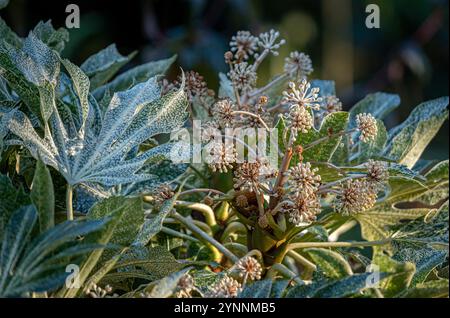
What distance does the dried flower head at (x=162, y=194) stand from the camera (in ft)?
1.44

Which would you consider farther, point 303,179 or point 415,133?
point 415,133

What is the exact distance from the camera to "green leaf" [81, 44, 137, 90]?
1.77ft

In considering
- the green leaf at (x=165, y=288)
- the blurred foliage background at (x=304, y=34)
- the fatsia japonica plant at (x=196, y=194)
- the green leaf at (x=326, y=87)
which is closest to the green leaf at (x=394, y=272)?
the fatsia japonica plant at (x=196, y=194)

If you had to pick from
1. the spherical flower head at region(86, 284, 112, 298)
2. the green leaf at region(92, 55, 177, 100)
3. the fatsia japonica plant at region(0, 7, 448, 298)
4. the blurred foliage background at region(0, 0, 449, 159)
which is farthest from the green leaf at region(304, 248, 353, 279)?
the blurred foliage background at region(0, 0, 449, 159)

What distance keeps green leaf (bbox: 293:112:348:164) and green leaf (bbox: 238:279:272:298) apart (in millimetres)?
107

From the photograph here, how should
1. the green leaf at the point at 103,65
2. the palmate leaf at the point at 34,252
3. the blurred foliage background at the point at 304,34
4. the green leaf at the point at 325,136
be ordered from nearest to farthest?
the palmate leaf at the point at 34,252 < the green leaf at the point at 325,136 < the green leaf at the point at 103,65 < the blurred foliage background at the point at 304,34

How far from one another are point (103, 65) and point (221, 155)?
0.18 meters

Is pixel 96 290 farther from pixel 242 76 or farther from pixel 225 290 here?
pixel 242 76

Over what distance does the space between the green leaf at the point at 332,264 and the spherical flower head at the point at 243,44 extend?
17 centimetres

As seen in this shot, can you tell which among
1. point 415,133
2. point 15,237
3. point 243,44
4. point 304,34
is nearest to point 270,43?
point 243,44

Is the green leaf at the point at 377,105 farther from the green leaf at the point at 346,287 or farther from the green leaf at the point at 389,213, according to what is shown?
the green leaf at the point at 346,287

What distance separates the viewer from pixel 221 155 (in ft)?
1.35

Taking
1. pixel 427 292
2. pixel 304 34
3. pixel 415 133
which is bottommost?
pixel 427 292
